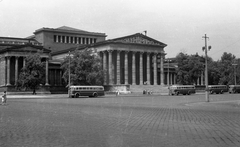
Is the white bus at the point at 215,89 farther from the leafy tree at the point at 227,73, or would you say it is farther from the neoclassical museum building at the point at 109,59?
the leafy tree at the point at 227,73

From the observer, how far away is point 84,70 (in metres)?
84.4

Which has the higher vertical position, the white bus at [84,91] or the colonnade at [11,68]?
the colonnade at [11,68]

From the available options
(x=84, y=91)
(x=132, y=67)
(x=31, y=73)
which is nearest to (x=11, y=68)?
(x=31, y=73)

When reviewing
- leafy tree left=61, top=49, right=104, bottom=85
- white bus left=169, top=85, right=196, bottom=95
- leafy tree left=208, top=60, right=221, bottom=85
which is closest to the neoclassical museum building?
leafy tree left=61, top=49, right=104, bottom=85

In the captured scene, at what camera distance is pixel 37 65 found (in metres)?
84.7

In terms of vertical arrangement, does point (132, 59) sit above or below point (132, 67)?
above

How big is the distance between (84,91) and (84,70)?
74.3ft

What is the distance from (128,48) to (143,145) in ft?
310

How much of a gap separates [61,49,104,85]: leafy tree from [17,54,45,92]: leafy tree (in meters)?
6.58

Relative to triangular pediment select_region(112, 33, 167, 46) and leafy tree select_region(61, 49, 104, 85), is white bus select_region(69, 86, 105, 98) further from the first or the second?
triangular pediment select_region(112, 33, 167, 46)

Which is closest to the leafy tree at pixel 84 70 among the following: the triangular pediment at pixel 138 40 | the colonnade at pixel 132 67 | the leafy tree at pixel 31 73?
the leafy tree at pixel 31 73

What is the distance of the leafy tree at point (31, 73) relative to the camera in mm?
82625

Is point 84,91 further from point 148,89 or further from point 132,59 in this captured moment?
point 132,59

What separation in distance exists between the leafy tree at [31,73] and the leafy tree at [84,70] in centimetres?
658
